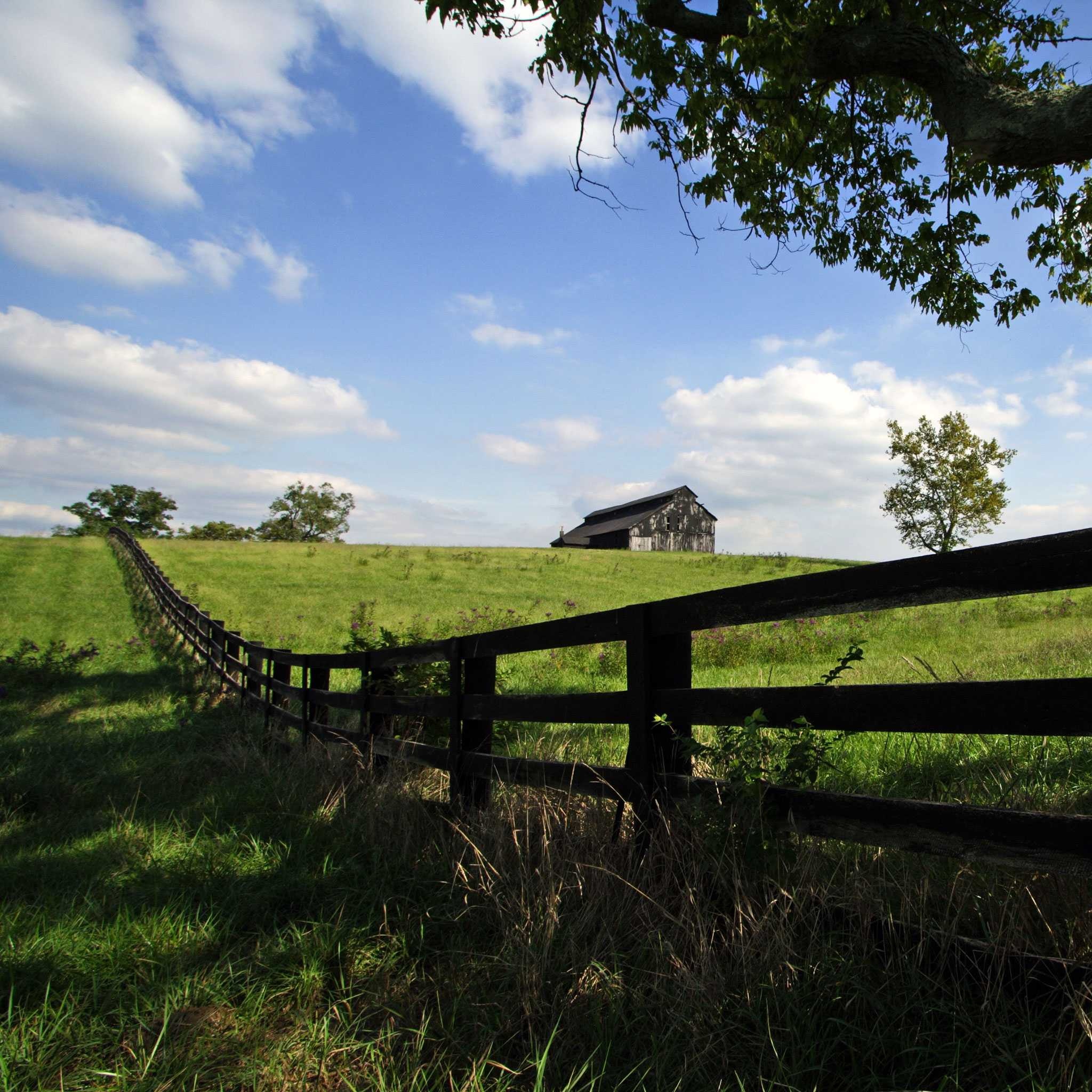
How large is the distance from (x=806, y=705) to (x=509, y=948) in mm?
1439

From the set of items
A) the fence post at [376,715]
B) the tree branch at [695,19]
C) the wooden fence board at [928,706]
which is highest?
the tree branch at [695,19]

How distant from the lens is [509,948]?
9.14 feet

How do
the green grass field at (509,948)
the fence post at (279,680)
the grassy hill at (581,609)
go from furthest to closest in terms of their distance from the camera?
the grassy hill at (581,609), the fence post at (279,680), the green grass field at (509,948)

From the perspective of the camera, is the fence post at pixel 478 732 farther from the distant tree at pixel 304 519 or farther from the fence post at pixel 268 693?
the distant tree at pixel 304 519

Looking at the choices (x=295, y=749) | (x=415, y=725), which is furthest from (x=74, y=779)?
(x=415, y=725)

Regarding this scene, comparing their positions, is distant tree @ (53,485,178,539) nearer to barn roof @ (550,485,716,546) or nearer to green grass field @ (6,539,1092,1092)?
barn roof @ (550,485,716,546)

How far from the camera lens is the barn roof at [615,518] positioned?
76312 millimetres

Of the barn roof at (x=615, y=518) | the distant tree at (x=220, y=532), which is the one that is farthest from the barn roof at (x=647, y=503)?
the distant tree at (x=220, y=532)

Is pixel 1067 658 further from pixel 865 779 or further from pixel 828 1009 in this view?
pixel 828 1009

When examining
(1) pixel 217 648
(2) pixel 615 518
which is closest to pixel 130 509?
(2) pixel 615 518

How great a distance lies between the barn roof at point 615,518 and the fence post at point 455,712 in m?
69.8

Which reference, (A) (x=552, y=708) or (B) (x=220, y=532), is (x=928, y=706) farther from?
(B) (x=220, y=532)

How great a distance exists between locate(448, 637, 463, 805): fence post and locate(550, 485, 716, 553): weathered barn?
67.0 metres

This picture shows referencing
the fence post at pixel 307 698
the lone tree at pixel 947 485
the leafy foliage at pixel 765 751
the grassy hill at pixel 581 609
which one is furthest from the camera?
the lone tree at pixel 947 485
